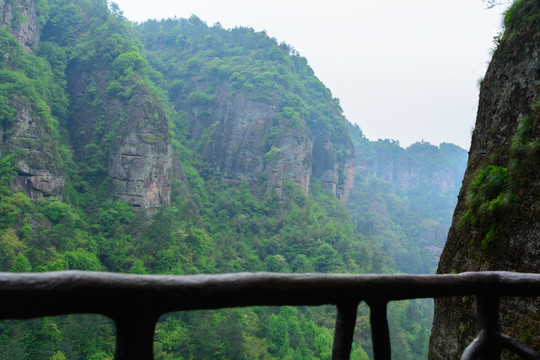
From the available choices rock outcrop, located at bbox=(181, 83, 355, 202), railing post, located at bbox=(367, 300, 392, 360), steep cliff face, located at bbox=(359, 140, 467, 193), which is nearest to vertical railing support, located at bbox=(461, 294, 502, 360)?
railing post, located at bbox=(367, 300, 392, 360)

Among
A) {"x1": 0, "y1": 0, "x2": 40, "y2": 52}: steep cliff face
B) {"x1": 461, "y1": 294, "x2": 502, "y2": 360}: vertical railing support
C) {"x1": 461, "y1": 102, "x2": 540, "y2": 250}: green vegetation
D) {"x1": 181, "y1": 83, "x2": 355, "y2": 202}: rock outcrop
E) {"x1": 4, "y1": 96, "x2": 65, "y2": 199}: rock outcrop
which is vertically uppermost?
{"x1": 0, "y1": 0, "x2": 40, "y2": 52}: steep cliff face

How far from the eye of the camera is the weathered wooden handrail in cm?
84

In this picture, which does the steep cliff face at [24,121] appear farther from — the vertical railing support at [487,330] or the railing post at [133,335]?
the vertical railing support at [487,330]

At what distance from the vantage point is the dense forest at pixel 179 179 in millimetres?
23672

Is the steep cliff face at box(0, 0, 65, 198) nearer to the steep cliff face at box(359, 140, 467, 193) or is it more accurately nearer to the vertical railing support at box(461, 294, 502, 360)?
the vertical railing support at box(461, 294, 502, 360)

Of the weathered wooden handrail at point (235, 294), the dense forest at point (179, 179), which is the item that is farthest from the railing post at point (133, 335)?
the dense forest at point (179, 179)

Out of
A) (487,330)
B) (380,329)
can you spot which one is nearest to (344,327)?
(380,329)

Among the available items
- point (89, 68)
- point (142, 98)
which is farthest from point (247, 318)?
point (89, 68)

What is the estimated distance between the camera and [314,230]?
45.9m

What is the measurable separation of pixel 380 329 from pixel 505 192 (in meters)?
3.63

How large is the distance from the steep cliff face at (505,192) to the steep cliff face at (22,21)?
39195 mm

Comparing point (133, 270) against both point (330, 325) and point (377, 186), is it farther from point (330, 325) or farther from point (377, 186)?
point (377, 186)

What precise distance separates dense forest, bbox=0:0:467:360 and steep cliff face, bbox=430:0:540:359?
19.3m

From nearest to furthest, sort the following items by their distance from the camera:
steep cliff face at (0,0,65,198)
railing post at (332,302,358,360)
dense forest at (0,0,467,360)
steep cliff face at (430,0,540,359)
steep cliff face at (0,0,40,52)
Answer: railing post at (332,302,358,360)
steep cliff face at (430,0,540,359)
dense forest at (0,0,467,360)
steep cliff face at (0,0,65,198)
steep cliff face at (0,0,40,52)
